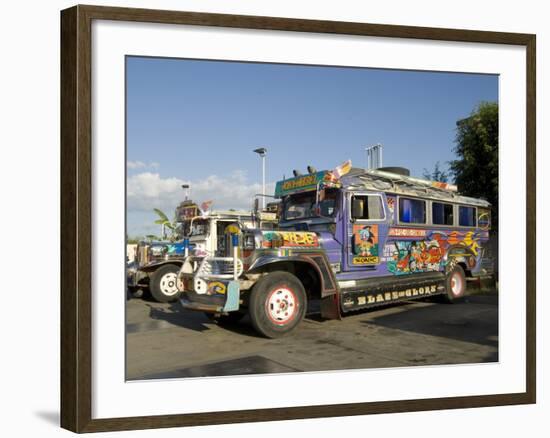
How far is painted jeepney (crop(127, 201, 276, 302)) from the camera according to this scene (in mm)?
6877

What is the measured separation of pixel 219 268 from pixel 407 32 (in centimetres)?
352

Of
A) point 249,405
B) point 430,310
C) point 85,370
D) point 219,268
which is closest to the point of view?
point 85,370

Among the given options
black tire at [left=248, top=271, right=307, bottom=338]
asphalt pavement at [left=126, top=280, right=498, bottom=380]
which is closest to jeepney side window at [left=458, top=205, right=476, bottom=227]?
asphalt pavement at [left=126, top=280, right=498, bottom=380]

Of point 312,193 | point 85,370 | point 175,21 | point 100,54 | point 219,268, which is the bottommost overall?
point 85,370

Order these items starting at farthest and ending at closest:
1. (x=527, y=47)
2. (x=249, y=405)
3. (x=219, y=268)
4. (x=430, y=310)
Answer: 1. (x=430, y=310)
2. (x=219, y=268)
3. (x=527, y=47)
4. (x=249, y=405)

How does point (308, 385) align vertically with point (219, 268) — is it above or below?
below

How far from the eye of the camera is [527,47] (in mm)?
5883

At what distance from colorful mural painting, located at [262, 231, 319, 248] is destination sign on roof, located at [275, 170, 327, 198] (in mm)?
813

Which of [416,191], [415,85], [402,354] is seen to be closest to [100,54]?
[415,85]

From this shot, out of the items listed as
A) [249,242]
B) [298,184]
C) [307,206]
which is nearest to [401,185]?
[307,206]

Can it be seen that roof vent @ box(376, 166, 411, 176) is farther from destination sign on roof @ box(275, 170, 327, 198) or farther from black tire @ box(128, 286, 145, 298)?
black tire @ box(128, 286, 145, 298)

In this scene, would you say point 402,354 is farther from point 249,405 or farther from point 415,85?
point 415,85

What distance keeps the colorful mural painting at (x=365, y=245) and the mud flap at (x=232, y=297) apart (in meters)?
1.84

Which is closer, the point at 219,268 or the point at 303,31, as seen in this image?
the point at 303,31
